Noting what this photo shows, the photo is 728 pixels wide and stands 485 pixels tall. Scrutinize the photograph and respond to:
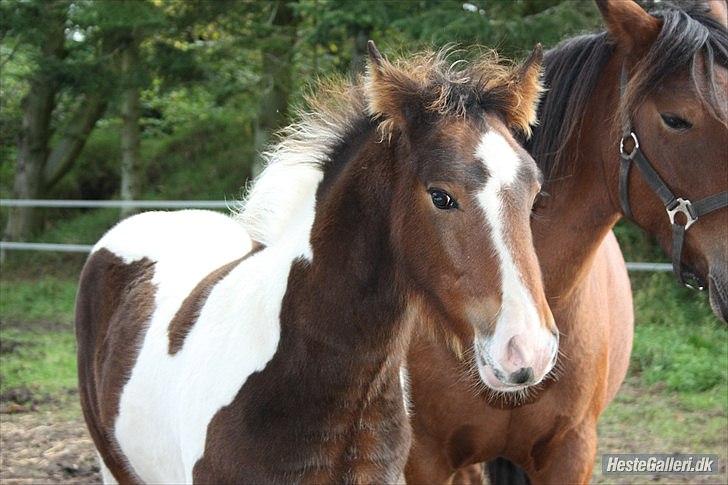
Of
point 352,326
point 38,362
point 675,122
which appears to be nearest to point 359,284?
point 352,326

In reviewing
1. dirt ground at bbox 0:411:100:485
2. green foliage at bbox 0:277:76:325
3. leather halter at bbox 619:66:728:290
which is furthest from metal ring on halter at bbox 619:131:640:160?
green foliage at bbox 0:277:76:325

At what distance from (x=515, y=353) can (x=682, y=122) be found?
1193mm

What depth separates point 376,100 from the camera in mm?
2541

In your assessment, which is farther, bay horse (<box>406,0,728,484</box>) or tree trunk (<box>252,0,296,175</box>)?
tree trunk (<box>252,0,296,175</box>)

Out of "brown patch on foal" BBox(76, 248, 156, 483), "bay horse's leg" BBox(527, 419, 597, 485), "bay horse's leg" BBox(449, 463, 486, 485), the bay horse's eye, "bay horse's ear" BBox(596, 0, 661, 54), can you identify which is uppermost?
the bay horse's eye

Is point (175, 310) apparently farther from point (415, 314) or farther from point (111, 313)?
point (415, 314)

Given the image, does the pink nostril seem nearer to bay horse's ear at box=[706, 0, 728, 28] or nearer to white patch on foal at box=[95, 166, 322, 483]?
white patch on foal at box=[95, 166, 322, 483]

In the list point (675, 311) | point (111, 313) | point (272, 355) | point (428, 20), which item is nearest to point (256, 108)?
point (428, 20)

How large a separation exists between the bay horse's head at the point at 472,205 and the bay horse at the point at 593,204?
577mm

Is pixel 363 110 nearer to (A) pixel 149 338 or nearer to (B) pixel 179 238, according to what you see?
(A) pixel 149 338

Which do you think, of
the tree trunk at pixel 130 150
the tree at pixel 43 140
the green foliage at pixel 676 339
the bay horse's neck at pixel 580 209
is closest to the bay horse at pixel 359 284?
the bay horse's neck at pixel 580 209

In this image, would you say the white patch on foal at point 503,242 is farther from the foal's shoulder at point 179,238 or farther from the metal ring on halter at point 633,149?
the foal's shoulder at point 179,238

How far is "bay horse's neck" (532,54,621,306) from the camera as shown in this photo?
3.24m

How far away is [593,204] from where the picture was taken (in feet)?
10.6
